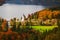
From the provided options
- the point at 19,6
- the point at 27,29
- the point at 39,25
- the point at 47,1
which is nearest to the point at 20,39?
the point at 27,29

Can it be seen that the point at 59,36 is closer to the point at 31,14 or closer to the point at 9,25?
the point at 31,14

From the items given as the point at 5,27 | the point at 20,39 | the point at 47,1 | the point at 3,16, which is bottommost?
the point at 20,39

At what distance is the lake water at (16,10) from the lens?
4.81 ft

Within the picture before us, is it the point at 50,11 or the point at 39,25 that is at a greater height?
the point at 50,11

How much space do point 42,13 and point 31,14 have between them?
105 mm

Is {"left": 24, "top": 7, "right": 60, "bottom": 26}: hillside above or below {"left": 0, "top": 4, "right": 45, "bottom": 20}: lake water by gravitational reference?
below

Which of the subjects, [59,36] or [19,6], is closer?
[59,36]

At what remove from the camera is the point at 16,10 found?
1.48 metres

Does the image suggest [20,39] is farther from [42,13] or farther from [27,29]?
[42,13]

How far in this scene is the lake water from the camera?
1.47 m

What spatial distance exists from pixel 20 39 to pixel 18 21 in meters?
0.18

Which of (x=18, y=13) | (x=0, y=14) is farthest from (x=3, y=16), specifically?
(x=18, y=13)

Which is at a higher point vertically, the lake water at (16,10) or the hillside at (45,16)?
the lake water at (16,10)

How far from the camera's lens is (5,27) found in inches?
56.4
